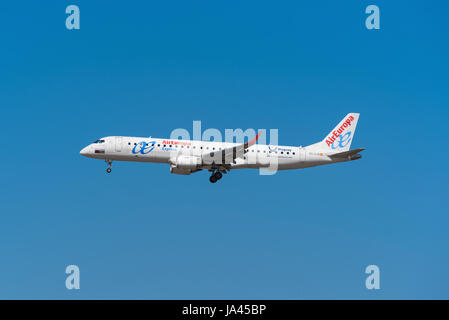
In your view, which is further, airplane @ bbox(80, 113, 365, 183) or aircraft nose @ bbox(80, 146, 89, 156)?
aircraft nose @ bbox(80, 146, 89, 156)

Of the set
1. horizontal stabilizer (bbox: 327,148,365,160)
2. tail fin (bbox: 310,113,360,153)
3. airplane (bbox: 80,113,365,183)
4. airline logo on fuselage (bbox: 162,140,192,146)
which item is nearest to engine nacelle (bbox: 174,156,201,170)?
airplane (bbox: 80,113,365,183)

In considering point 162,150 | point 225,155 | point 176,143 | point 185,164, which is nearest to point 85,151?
point 162,150

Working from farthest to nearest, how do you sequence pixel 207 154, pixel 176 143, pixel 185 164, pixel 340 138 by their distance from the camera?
pixel 340 138, pixel 176 143, pixel 207 154, pixel 185 164

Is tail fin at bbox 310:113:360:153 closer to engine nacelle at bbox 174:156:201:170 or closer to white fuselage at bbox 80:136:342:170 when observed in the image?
white fuselage at bbox 80:136:342:170

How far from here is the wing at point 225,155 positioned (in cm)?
6262

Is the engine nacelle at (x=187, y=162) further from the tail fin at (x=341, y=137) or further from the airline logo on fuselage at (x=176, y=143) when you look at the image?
the tail fin at (x=341, y=137)

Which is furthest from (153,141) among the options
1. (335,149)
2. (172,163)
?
(335,149)

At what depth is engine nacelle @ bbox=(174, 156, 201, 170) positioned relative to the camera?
6266cm

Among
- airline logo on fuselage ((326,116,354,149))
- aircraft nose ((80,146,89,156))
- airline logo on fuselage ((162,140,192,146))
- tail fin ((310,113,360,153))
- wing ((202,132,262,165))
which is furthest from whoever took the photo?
airline logo on fuselage ((326,116,354,149))

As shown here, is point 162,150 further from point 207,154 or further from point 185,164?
point 207,154

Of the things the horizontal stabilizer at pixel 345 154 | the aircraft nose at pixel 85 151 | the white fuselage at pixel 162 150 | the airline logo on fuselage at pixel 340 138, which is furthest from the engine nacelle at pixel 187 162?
the airline logo on fuselage at pixel 340 138

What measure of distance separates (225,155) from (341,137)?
47.1ft

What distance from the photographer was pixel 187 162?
6275 cm
